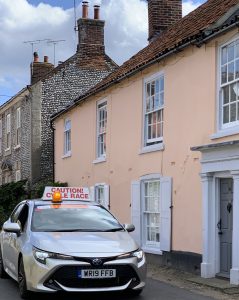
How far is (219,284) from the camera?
1062cm

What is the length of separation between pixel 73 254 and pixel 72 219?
1.59 meters

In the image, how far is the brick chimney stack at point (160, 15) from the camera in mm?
20266

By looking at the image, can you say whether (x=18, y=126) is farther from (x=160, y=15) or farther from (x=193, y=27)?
(x=193, y=27)

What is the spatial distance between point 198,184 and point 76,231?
13.0 feet

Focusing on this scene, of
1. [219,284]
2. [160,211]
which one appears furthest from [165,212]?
[219,284]

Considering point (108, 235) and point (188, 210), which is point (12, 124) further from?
point (108, 235)

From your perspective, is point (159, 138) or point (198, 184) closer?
point (198, 184)

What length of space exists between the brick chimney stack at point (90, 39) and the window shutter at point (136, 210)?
12.6 meters

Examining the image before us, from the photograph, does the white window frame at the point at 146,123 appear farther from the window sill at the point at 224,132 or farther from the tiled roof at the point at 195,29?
the window sill at the point at 224,132

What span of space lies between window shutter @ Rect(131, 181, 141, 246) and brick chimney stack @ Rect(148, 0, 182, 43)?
6915 millimetres

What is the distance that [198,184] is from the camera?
1230 cm

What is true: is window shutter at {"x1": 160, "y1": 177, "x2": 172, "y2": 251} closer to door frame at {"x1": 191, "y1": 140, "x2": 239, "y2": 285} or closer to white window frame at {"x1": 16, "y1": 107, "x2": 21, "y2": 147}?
door frame at {"x1": 191, "y1": 140, "x2": 239, "y2": 285}

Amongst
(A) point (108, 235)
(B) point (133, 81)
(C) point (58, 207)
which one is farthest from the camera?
(B) point (133, 81)

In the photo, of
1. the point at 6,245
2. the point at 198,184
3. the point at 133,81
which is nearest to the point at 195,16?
the point at 133,81
